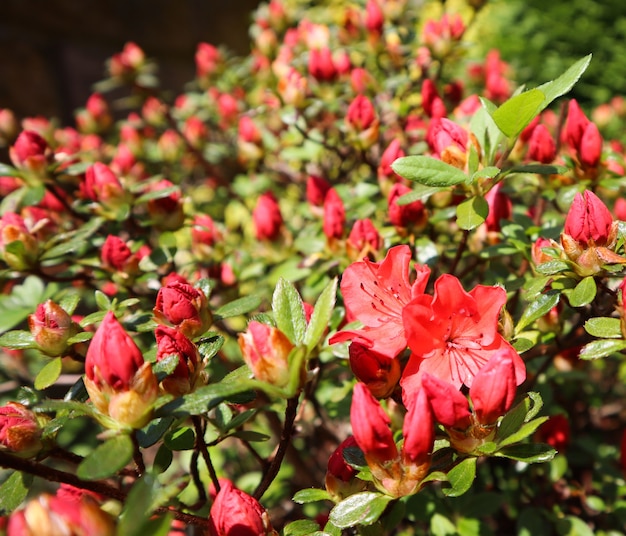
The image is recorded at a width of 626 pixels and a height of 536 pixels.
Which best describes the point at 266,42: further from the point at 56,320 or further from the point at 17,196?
the point at 56,320

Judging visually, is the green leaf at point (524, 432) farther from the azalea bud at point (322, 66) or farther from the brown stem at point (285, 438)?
the azalea bud at point (322, 66)

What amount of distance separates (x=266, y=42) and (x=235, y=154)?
505 millimetres

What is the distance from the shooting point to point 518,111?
846 millimetres

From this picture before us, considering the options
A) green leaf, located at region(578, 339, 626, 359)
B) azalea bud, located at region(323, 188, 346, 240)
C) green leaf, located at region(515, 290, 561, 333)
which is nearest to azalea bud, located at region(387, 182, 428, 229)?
azalea bud, located at region(323, 188, 346, 240)

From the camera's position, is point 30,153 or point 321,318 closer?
point 321,318

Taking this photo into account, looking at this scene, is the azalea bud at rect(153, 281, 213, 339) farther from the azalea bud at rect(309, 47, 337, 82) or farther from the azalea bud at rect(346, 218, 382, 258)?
the azalea bud at rect(309, 47, 337, 82)

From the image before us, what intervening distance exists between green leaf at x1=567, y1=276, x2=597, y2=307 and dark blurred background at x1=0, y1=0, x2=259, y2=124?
347cm

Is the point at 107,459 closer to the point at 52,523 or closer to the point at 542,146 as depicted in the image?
the point at 52,523

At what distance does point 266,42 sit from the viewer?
2.59m

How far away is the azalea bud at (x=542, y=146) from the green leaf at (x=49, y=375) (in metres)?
1.03

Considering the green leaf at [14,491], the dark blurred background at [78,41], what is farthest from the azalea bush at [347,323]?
the dark blurred background at [78,41]

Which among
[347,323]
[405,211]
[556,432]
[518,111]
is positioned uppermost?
[518,111]

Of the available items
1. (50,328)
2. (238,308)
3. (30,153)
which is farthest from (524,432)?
(30,153)

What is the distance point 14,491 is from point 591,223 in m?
0.91
